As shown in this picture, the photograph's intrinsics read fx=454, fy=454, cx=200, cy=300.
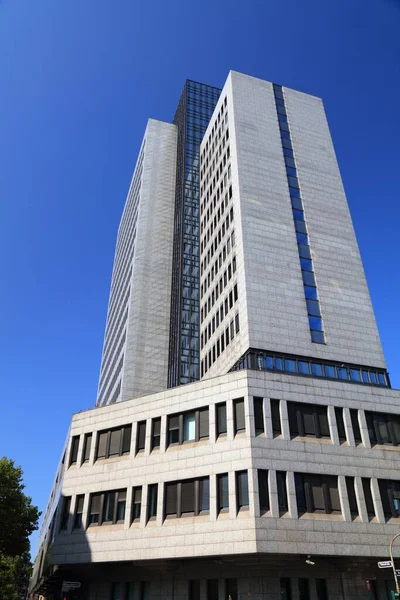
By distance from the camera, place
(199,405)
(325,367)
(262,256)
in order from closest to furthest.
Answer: (199,405) → (325,367) → (262,256)

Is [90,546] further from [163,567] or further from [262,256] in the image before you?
[262,256]

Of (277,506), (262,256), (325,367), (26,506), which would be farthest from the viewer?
(26,506)

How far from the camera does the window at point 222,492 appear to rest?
101ft

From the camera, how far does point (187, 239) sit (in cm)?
7869

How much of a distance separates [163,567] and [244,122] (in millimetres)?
48126

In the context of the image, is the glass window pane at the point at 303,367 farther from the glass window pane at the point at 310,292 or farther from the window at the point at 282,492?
the window at the point at 282,492

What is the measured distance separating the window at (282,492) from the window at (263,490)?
0.96 metres

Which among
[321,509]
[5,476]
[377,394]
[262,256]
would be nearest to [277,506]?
[321,509]

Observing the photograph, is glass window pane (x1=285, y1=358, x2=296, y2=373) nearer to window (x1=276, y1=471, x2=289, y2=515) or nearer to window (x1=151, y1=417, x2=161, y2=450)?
window (x1=276, y1=471, x2=289, y2=515)

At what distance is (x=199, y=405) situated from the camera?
114ft

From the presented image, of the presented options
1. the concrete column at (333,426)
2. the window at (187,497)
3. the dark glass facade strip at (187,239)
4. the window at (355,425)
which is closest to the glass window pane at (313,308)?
the window at (355,425)

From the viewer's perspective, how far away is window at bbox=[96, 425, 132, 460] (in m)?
36.8

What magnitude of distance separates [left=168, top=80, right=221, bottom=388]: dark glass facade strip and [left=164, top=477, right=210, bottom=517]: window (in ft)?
111

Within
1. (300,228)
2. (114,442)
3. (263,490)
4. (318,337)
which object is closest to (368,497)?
(263,490)
